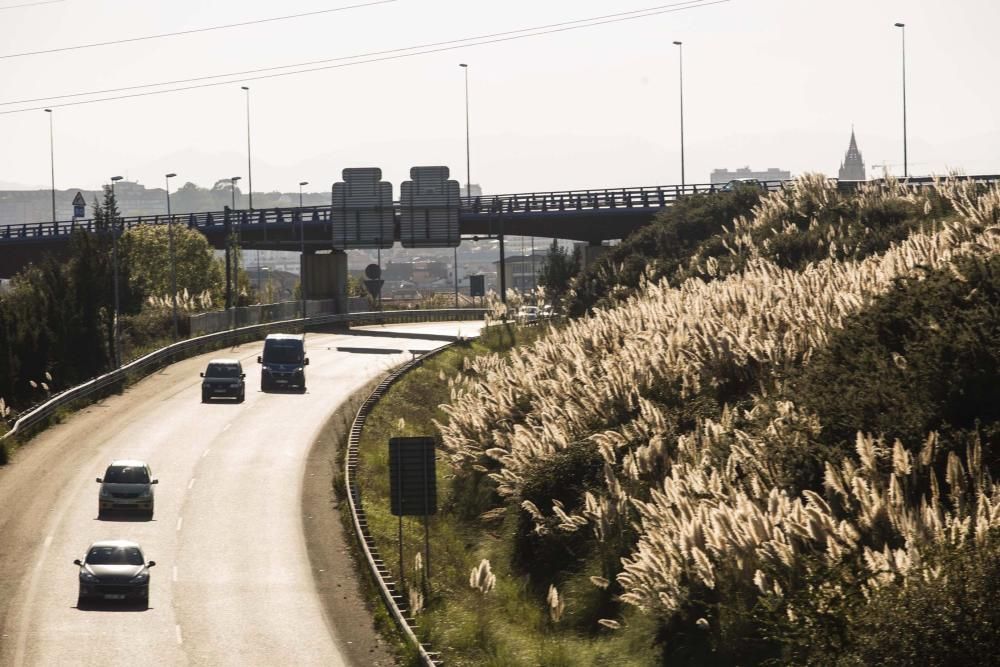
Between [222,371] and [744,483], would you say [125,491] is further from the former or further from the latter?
[222,371]

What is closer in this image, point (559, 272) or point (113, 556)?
point (113, 556)

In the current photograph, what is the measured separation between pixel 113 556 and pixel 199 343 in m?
41.5

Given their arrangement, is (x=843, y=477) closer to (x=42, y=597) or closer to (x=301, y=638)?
(x=301, y=638)

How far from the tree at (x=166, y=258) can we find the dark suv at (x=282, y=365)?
38873mm

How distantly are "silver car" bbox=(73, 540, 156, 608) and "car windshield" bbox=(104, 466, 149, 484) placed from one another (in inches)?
320

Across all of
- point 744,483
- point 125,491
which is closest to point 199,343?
point 125,491

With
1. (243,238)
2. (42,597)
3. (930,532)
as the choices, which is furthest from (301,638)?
(243,238)

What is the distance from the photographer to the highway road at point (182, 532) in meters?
27.2

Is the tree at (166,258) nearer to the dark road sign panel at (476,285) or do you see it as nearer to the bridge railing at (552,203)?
the bridge railing at (552,203)

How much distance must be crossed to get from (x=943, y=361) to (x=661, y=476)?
6324 millimetres

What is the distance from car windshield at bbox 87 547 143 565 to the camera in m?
30.1

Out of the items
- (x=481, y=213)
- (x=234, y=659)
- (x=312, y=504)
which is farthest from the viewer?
(x=481, y=213)

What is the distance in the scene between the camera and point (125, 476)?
125 ft

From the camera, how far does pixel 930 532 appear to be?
20938 mm
